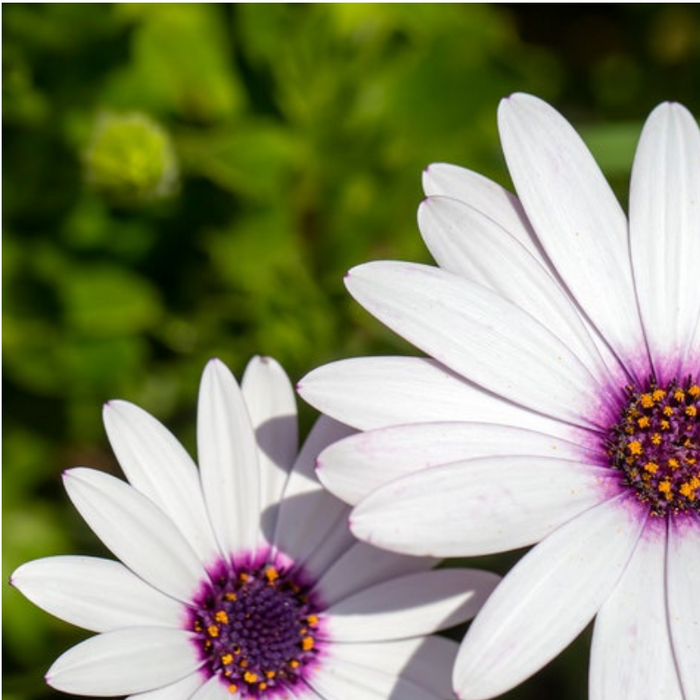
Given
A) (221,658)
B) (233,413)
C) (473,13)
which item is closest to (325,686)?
(221,658)

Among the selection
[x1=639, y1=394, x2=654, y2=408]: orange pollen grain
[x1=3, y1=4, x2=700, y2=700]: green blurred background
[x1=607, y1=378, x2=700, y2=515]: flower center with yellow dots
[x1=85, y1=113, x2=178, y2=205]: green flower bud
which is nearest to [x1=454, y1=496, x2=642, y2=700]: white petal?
[x1=607, y1=378, x2=700, y2=515]: flower center with yellow dots

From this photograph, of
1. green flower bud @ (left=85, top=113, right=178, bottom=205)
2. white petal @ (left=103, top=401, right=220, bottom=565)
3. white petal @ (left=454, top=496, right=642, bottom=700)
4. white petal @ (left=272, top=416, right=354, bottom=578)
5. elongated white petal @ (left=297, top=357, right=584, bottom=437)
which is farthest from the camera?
green flower bud @ (left=85, top=113, right=178, bottom=205)

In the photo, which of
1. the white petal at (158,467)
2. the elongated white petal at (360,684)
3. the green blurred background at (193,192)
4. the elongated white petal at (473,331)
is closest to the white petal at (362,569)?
the elongated white petal at (360,684)

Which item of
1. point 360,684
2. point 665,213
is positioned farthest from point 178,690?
point 665,213

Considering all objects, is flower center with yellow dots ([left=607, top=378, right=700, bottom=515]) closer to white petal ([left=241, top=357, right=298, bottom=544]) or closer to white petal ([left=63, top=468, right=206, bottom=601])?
white petal ([left=241, top=357, right=298, bottom=544])

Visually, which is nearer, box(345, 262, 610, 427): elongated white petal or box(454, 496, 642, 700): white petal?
box(454, 496, 642, 700): white petal

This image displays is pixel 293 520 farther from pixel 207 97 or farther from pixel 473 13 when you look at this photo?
pixel 473 13
